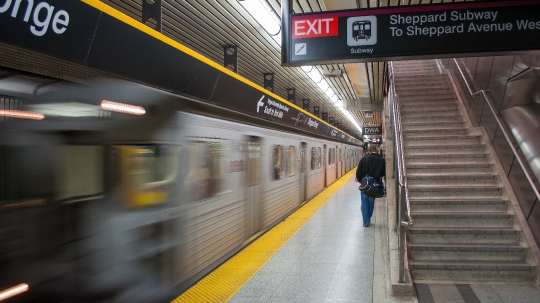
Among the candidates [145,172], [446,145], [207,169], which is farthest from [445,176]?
[145,172]

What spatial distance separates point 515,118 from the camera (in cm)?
511

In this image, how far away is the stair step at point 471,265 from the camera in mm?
3971

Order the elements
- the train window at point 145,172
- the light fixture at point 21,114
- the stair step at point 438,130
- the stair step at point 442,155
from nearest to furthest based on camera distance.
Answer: the light fixture at point 21,114 < the train window at point 145,172 < the stair step at point 442,155 < the stair step at point 438,130

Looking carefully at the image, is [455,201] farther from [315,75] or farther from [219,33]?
[315,75]

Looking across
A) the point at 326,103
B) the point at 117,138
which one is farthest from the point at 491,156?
the point at 326,103

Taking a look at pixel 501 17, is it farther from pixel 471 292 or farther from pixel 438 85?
pixel 438 85

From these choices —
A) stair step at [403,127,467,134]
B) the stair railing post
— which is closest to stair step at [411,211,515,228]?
the stair railing post

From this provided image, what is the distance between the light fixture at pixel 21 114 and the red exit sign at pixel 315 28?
2.17 meters

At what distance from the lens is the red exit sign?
3.45 meters

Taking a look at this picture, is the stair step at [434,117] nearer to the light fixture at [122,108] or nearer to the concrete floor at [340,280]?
the concrete floor at [340,280]

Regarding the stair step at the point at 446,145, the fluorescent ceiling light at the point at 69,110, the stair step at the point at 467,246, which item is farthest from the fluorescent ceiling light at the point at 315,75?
the fluorescent ceiling light at the point at 69,110

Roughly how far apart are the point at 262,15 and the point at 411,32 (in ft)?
6.70

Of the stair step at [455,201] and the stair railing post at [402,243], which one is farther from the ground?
the stair step at [455,201]

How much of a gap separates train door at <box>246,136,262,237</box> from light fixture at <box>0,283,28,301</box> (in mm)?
3953
